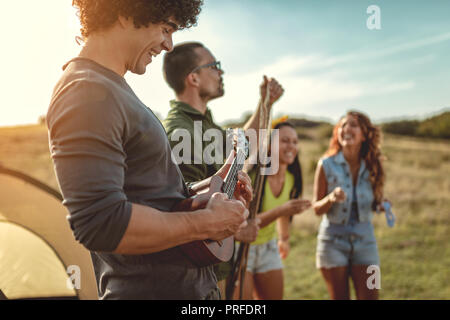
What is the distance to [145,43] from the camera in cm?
140

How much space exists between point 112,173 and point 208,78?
7.37 feet

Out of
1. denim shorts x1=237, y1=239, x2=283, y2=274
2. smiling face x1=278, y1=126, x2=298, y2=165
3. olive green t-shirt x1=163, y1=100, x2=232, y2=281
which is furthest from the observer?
smiling face x1=278, y1=126, x2=298, y2=165

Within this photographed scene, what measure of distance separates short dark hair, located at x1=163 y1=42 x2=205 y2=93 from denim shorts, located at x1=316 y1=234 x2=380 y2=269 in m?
2.33

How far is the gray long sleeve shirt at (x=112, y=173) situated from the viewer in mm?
1089

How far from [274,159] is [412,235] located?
6394 millimetres

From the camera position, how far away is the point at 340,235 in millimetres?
4039

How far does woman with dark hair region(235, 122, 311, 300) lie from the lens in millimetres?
3828

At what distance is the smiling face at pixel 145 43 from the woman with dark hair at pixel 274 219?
246 centimetres

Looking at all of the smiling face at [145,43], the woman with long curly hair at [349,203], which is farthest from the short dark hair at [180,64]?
the woman with long curly hair at [349,203]

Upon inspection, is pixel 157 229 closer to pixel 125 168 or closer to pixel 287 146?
pixel 125 168
